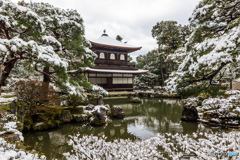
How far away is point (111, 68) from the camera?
2042 centimetres

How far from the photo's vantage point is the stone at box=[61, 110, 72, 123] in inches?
291

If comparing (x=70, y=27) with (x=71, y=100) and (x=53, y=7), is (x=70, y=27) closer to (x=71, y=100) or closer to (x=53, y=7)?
(x=53, y=7)

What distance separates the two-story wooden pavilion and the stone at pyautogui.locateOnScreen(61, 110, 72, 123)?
10.9m

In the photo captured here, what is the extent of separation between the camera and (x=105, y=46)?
66.5ft

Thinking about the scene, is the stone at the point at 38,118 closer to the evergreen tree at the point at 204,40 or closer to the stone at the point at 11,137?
the stone at the point at 11,137

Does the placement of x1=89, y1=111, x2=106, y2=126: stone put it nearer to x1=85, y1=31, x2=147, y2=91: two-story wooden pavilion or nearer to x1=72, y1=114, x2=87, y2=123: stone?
x1=72, y1=114, x2=87, y2=123: stone

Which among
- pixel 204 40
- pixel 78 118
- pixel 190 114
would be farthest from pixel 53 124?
pixel 190 114

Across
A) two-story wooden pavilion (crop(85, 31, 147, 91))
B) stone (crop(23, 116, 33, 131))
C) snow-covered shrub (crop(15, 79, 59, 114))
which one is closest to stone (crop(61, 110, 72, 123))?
snow-covered shrub (crop(15, 79, 59, 114))

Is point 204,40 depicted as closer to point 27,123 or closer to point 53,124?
point 53,124

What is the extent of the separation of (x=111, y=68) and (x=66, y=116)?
44.4 feet

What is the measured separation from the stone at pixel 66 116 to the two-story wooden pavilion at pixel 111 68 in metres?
10.9

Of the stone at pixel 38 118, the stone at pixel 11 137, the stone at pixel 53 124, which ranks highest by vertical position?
the stone at pixel 11 137

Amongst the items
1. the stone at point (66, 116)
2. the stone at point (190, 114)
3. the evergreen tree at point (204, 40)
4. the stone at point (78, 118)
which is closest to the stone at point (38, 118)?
the stone at point (66, 116)

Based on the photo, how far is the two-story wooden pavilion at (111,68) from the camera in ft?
63.6
